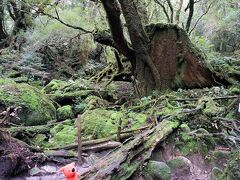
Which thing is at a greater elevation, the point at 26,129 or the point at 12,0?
the point at 12,0

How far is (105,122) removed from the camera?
6.68 meters

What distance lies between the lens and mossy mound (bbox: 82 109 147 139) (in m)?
6.32

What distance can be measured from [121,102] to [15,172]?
508 centimetres

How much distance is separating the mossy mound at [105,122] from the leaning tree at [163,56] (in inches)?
86.0

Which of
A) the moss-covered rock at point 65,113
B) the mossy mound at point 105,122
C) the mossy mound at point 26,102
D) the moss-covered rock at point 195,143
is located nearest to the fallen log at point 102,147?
the mossy mound at point 105,122

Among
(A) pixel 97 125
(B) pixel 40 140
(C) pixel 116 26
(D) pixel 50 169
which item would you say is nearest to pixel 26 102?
(B) pixel 40 140

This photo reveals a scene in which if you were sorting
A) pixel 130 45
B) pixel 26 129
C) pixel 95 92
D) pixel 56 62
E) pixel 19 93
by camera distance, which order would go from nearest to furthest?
1. pixel 26 129
2. pixel 19 93
3. pixel 130 45
4. pixel 95 92
5. pixel 56 62

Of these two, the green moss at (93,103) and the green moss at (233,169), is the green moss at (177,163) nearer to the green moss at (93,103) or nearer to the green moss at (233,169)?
the green moss at (233,169)

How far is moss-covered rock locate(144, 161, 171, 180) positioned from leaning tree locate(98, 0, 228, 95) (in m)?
4.77

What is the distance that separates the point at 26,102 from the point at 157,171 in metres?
3.93

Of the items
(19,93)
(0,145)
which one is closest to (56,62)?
(19,93)

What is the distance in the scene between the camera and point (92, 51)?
56.9ft

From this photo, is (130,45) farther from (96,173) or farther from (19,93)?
(96,173)

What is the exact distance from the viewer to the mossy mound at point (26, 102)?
6887 mm
